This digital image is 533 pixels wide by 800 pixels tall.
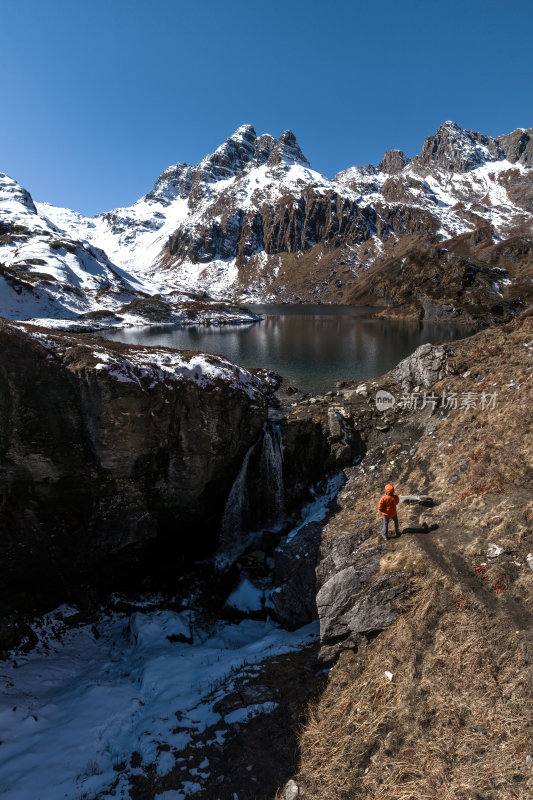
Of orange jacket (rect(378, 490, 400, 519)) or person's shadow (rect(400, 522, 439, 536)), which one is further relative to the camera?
orange jacket (rect(378, 490, 400, 519))

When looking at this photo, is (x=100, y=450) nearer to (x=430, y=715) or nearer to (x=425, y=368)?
(x=430, y=715)

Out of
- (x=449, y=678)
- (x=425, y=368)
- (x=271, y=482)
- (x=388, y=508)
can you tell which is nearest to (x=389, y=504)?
(x=388, y=508)

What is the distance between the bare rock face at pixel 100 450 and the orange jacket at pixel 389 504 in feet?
37.9

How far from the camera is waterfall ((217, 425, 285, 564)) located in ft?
73.8

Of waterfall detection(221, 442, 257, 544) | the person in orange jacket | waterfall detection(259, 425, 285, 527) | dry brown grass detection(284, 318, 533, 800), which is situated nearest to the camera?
dry brown grass detection(284, 318, 533, 800)

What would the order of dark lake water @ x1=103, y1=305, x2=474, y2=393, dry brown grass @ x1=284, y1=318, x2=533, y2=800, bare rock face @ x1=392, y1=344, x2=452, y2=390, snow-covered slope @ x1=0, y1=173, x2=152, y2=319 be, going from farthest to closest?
1. snow-covered slope @ x1=0, y1=173, x2=152, y2=319
2. dark lake water @ x1=103, y1=305, x2=474, y2=393
3. bare rock face @ x1=392, y1=344, x2=452, y2=390
4. dry brown grass @ x1=284, y1=318, x2=533, y2=800

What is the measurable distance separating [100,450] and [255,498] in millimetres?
10367

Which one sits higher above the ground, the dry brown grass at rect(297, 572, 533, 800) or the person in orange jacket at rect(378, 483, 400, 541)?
the person in orange jacket at rect(378, 483, 400, 541)

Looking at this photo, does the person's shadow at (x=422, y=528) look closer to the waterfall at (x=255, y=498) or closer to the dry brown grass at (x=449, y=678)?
the dry brown grass at (x=449, y=678)

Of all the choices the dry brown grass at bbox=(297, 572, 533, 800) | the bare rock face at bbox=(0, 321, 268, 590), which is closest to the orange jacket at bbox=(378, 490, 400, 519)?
the dry brown grass at bbox=(297, 572, 533, 800)
